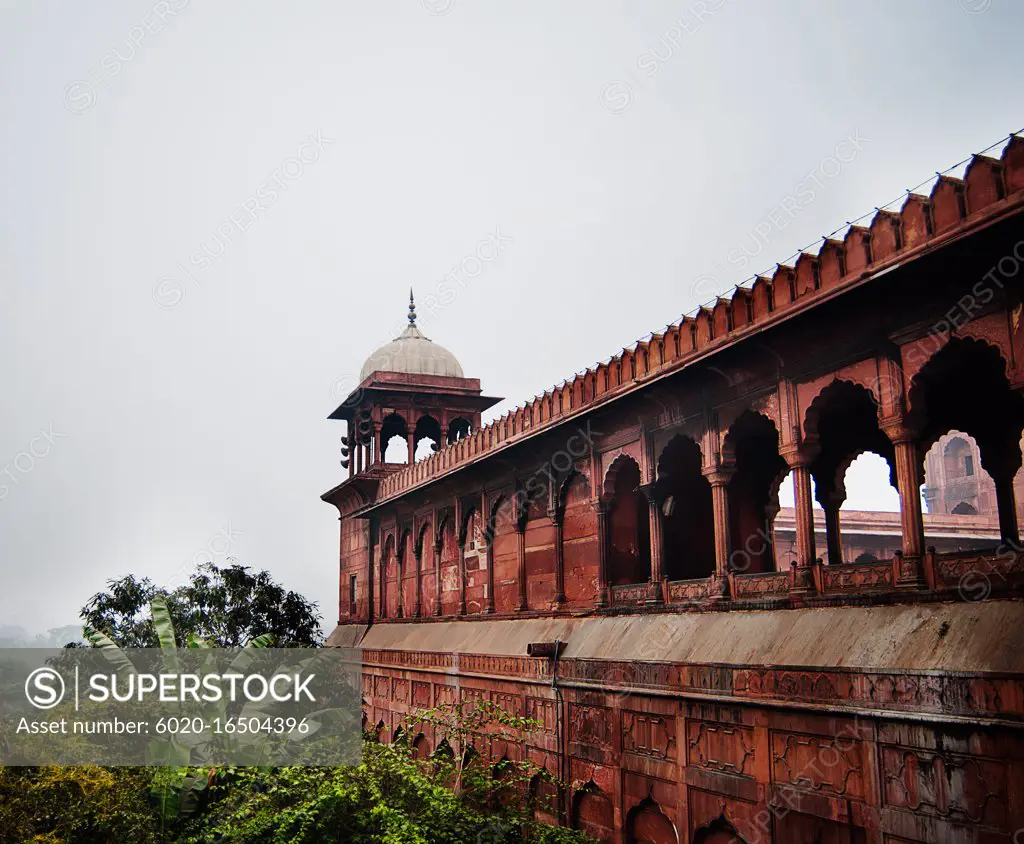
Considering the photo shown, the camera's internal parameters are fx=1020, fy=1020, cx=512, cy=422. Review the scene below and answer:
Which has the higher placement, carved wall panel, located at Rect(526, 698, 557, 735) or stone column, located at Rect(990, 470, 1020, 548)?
stone column, located at Rect(990, 470, 1020, 548)

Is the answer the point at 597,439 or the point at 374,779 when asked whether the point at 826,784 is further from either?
the point at 597,439

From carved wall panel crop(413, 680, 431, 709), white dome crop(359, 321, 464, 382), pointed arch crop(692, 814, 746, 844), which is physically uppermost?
white dome crop(359, 321, 464, 382)

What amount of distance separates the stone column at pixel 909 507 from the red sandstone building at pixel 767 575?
2 cm

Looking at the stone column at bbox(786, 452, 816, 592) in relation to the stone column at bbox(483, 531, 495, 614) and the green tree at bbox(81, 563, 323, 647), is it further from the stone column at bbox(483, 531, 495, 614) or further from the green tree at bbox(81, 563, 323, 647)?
the green tree at bbox(81, 563, 323, 647)

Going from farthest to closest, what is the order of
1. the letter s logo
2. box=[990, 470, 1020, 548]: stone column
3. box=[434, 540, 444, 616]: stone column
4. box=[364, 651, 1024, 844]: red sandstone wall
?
box=[434, 540, 444, 616]: stone column → the letter s logo → box=[990, 470, 1020, 548]: stone column → box=[364, 651, 1024, 844]: red sandstone wall

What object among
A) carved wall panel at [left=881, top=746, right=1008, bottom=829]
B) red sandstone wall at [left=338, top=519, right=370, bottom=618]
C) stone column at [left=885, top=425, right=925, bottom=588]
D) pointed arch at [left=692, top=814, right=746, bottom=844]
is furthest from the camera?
red sandstone wall at [left=338, top=519, right=370, bottom=618]

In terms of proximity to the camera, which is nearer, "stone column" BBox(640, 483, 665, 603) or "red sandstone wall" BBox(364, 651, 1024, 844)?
"red sandstone wall" BBox(364, 651, 1024, 844)

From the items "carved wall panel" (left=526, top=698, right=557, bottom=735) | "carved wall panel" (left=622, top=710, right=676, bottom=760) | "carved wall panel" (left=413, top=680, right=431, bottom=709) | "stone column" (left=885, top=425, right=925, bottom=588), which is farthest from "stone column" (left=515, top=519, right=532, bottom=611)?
"stone column" (left=885, top=425, right=925, bottom=588)

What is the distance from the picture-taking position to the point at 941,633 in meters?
9.91

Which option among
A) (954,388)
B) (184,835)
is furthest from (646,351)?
(184,835)

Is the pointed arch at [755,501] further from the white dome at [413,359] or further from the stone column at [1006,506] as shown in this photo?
the white dome at [413,359]

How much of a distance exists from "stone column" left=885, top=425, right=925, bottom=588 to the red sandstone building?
1.0 inches

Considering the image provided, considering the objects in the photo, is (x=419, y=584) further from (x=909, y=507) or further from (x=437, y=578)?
(x=909, y=507)

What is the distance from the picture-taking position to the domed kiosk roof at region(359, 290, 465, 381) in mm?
→ 32625
